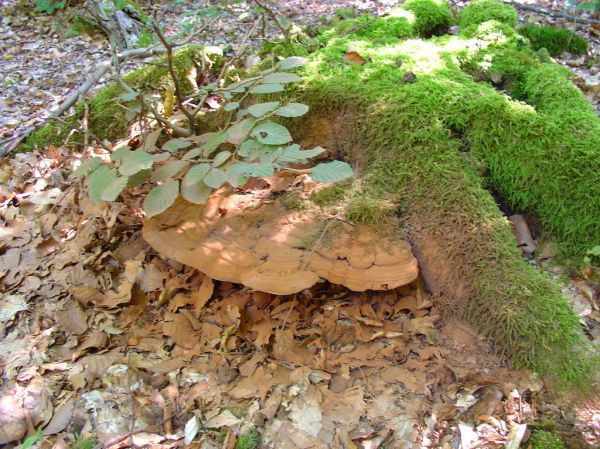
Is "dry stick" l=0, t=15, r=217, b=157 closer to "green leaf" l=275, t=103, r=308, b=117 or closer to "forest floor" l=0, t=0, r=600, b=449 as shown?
"forest floor" l=0, t=0, r=600, b=449

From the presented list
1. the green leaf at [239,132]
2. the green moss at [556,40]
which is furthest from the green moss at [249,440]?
the green moss at [556,40]

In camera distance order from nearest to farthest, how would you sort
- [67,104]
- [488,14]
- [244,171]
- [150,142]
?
[244,171] < [150,142] < [488,14] < [67,104]

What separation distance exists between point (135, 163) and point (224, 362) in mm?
1204

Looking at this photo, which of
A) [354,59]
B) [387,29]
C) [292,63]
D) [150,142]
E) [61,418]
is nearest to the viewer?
[61,418]

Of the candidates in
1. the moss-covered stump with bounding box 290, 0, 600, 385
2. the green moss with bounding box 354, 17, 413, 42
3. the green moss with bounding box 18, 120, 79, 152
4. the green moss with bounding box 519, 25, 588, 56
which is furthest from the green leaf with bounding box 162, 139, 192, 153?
the green moss with bounding box 519, 25, 588, 56

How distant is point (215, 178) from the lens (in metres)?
2.44

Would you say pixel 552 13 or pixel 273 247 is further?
pixel 552 13

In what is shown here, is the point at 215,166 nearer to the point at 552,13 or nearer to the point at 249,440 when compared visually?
the point at 249,440

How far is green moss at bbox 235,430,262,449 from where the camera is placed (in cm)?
214

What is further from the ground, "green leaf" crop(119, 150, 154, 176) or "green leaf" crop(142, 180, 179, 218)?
"green leaf" crop(119, 150, 154, 176)

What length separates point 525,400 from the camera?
7.13ft

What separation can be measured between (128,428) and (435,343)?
1.64 metres

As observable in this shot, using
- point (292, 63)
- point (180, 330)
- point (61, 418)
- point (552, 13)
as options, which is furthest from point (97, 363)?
point (552, 13)

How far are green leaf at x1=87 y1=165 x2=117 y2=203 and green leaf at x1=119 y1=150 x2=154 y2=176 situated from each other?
90mm
